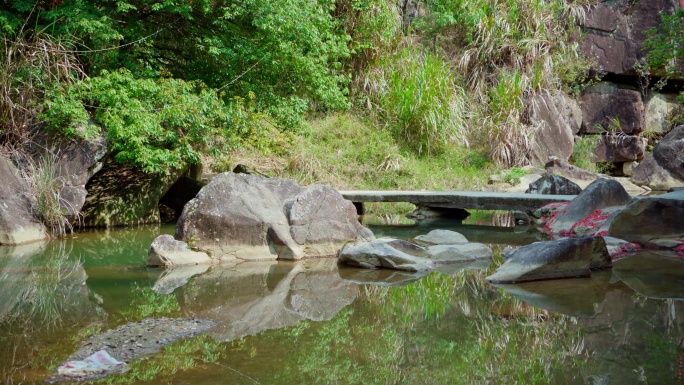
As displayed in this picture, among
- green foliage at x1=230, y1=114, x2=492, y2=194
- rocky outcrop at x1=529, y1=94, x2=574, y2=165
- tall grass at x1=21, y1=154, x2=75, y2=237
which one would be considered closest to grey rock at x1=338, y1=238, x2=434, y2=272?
tall grass at x1=21, y1=154, x2=75, y2=237

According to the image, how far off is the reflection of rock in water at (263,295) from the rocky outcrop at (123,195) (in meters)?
4.30

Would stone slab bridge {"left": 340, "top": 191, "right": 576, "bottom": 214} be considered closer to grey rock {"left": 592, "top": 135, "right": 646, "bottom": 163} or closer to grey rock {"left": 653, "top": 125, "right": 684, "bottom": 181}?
grey rock {"left": 653, "top": 125, "right": 684, "bottom": 181}

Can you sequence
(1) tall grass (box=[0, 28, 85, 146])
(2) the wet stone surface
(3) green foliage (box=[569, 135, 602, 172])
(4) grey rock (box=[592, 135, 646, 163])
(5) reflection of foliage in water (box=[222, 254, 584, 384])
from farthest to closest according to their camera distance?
(4) grey rock (box=[592, 135, 646, 163]) < (3) green foliage (box=[569, 135, 602, 172]) < (1) tall grass (box=[0, 28, 85, 146]) < (2) the wet stone surface < (5) reflection of foliage in water (box=[222, 254, 584, 384])

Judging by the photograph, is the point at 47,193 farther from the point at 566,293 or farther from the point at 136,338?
the point at 566,293

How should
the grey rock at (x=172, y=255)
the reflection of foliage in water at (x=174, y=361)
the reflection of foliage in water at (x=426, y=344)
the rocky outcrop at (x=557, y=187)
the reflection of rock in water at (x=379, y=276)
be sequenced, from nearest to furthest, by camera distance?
the reflection of foliage in water at (x=174, y=361)
the reflection of foliage in water at (x=426, y=344)
the reflection of rock in water at (x=379, y=276)
the grey rock at (x=172, y=255)
the rocky outcrop at (x=557, y=187)

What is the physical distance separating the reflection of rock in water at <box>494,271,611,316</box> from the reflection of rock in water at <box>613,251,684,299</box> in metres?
0.24

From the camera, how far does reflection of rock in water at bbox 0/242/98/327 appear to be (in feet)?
16.8

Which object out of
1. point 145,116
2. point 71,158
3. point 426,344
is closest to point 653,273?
point 426,344

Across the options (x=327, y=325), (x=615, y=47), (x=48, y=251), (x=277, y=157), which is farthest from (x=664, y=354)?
(x=615, y=47)

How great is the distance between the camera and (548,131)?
1716 centimetres

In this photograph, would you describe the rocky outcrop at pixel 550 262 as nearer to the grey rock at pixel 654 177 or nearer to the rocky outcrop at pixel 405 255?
the rocky outcrop at pixel 405 255

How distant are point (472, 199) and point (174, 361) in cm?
783

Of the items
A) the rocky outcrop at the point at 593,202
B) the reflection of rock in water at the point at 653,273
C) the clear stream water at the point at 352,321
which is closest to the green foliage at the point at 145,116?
the clear stream water at the point at 352,321

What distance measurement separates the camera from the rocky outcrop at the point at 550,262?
625 cm
